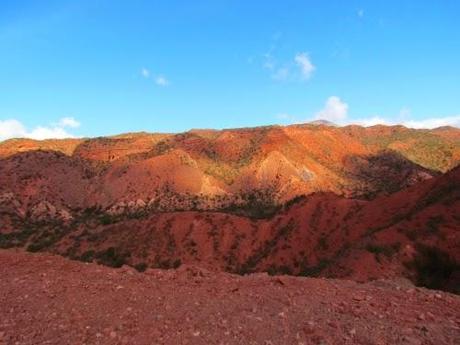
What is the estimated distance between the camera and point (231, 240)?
43812 millimetres

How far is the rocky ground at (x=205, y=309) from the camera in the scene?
6406 mm

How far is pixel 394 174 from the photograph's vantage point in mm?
87625

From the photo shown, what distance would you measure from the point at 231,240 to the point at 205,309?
36.7 meters

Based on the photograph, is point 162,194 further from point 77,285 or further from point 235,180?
point 77,285

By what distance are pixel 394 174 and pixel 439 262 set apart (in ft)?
223

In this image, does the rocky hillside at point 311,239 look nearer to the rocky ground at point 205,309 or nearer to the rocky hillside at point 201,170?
the rocky ground at point 205,309

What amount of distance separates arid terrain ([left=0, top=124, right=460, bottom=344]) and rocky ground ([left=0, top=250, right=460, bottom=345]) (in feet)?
0.11

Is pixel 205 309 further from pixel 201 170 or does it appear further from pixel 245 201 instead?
pixel 201 170

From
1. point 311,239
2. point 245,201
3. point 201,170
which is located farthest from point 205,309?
point 201,170

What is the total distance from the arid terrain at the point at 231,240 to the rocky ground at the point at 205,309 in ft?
0.11

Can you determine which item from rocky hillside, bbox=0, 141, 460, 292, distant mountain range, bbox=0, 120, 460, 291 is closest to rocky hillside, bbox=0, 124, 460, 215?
distant mountain range, bbox=0, 120, 460, 291

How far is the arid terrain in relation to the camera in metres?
6.84

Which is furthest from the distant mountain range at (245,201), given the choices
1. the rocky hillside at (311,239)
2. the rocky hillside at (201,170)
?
the rocky hillside at (201,170)

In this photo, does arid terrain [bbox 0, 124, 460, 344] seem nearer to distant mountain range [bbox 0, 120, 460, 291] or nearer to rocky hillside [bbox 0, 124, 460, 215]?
distant mountain range [bbox 0, 120, 460, 291]
